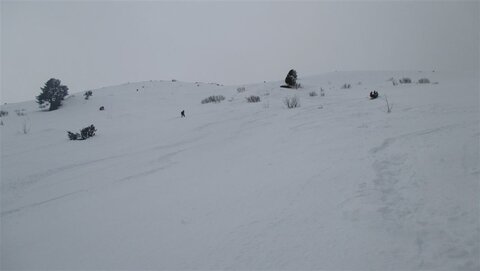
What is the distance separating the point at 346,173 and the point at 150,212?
1.60 metres

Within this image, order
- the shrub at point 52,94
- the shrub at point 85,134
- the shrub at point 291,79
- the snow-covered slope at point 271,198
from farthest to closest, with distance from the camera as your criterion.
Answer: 1. the shrub at point 52,94
2. the shrub at point 291,79
3. the shrub at point 85,134
4. the snow-covered slope at point 271,198

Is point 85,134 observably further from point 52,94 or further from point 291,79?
point 52,94

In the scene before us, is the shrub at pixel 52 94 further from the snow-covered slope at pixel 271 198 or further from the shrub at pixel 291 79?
the shrub at pixel 291 79

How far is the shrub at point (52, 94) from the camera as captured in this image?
11703mm

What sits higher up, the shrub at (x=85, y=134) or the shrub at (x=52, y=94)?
the shrub at (x=52, y=94)

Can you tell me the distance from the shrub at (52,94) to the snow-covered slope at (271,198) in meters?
7.96

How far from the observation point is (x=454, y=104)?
4.38m

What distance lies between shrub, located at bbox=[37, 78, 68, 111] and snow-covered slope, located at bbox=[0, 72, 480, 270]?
26.1 ft

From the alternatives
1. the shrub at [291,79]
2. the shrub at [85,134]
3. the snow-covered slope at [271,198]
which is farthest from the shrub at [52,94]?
the shrub at [291,79]

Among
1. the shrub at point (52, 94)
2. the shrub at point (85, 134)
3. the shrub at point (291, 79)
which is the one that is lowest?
the shrub at point (85, 134)

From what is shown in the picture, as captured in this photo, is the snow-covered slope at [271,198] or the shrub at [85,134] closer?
the snow-covered slope at [271,198]

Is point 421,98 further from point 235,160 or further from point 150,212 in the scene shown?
point 150,212

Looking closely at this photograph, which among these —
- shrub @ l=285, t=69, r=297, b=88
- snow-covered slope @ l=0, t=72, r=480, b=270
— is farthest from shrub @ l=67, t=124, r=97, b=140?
shrub @ l=285, t=69, r=297, b=88

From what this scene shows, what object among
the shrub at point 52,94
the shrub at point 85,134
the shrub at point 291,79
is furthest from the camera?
the shrub at point 52,94
